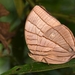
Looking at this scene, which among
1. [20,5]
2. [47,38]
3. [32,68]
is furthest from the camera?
[20,5]

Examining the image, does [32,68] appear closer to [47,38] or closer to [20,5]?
[47,38]

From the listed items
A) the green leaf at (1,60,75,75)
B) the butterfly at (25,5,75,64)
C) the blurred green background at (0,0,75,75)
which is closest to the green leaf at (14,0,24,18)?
the blurred green background at (0,0,75,75)

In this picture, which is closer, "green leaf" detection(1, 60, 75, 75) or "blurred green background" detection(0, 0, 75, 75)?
"green leaf" detection(1, 60, 75, 75)

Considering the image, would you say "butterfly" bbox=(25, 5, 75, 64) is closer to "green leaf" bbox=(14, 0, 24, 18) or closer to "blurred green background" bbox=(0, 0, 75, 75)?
"blurred green background" bbox=(0, 0, 75, 75)

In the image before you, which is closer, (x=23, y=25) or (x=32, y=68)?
(x=32, y=68)

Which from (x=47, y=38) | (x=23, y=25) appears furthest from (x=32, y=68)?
(x=23, y=25)

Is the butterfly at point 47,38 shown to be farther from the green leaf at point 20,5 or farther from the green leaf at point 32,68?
the green leaf at point 20,5

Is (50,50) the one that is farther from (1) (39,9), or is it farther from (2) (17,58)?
(2) (17,58)

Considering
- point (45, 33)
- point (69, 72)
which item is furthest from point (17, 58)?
point (45, 33)

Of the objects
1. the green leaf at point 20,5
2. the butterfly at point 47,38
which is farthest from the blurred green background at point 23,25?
the butterfly at point 47,38
